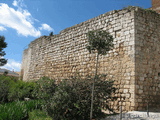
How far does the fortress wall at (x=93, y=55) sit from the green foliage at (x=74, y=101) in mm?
1585

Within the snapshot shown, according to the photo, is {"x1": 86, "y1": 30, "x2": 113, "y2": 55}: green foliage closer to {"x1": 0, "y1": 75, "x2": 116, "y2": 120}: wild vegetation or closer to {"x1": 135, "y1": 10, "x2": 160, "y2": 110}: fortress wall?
{"x1": 0, "y1": 75, "x2": 116, "y2": 120}: wild vegetation

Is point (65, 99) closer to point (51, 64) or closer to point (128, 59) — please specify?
point (128, 59)

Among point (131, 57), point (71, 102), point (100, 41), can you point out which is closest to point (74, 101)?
point (71, 102)

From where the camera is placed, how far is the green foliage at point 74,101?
4.90 meters

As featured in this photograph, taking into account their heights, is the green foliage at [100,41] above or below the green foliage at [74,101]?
above

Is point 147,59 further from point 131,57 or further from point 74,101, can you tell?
point 74,101

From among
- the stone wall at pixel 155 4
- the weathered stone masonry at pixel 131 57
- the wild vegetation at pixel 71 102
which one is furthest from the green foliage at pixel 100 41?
the stone wall at pixel 155 4

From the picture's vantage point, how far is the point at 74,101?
5031 mm

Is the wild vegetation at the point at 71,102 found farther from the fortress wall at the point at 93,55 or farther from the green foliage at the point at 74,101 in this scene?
the fortress wall at the point at 93,55

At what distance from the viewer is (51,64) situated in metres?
11.2

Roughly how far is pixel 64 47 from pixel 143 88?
18.1 ft

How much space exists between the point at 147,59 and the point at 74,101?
3635mm

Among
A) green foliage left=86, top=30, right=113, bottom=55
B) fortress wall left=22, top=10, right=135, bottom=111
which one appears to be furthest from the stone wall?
green foliage left=86, top=30, right=113, bottom=55

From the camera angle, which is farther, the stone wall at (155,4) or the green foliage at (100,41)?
the stone wall at (155,4)
